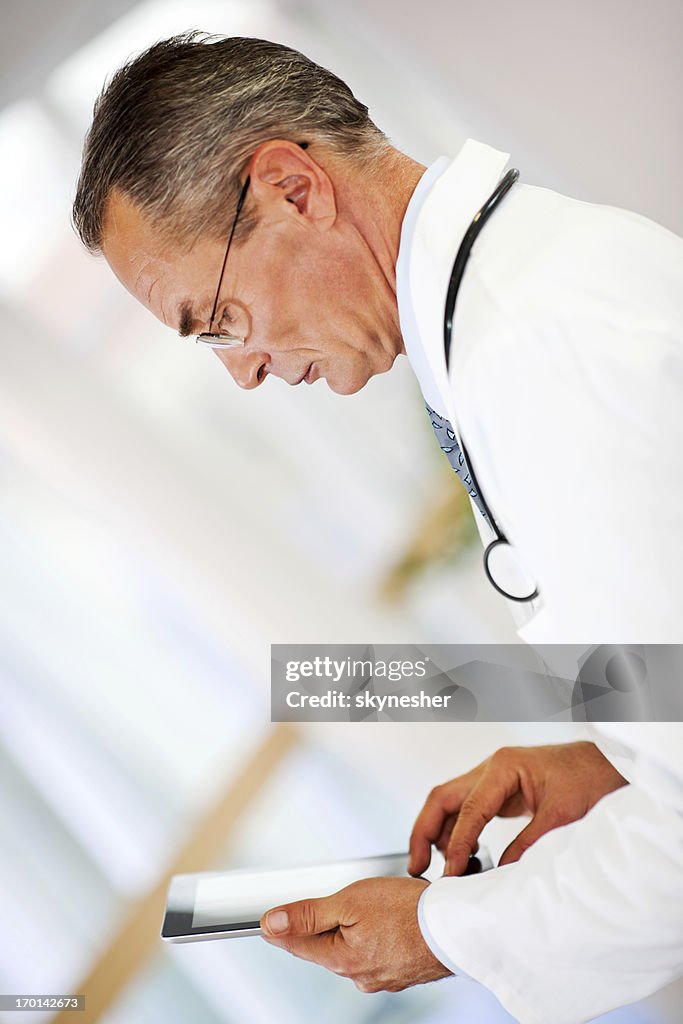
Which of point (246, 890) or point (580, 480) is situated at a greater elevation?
point (580, 480)

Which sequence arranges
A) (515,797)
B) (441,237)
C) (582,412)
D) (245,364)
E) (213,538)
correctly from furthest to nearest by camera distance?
(213,538)
(515,797)
(245,364)
(441,237)
(582,412)

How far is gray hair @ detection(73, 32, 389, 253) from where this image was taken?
2.79ft

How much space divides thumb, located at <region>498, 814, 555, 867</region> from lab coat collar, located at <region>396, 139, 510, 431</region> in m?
0.48

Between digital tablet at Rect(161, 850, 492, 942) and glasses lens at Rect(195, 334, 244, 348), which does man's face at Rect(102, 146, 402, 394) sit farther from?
digital tablet at Rect(161, 850, 492, 942)

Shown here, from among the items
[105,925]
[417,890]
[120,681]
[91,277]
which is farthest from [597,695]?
[91,277]

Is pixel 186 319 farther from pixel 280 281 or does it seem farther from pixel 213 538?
pixel 213 538

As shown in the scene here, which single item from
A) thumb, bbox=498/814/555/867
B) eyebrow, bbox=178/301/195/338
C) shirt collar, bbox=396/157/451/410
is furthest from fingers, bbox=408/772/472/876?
eyebrow, bbox=178/301/195/338

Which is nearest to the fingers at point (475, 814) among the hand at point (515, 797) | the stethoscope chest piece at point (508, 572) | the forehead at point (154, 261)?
the hand at point (515, 797)

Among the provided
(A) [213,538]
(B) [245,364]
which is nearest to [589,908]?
(B) [245,364]

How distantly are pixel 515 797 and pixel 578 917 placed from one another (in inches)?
14.1

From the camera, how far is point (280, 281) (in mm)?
888

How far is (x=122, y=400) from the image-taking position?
49.3 inches

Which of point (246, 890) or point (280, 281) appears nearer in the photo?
point (280, 281)

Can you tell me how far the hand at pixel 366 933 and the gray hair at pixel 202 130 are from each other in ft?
2.09
